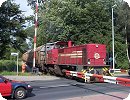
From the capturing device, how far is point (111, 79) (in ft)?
54.9

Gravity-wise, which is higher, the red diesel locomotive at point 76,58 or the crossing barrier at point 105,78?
the red diesel locomotive at point 76,58

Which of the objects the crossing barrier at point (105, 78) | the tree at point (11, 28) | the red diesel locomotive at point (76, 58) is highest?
the tree at point (11, 28)

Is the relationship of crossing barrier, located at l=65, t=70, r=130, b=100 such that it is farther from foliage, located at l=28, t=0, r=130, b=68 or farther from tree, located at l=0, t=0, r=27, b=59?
foliage, located at l=28, t=0, r=130, b=68

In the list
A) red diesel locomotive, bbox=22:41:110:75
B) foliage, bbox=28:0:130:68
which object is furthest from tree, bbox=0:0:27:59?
foliage, bbox=28:0:130:68

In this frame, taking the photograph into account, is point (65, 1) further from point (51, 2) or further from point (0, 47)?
point (0, 47)

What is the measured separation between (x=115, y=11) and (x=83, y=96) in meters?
44.5

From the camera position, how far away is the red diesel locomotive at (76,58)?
25.0m

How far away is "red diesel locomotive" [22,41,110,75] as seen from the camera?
25.0m

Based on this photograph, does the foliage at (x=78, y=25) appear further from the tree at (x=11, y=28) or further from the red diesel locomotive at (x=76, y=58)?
the red diesel locomotive at (x=76, y=58)

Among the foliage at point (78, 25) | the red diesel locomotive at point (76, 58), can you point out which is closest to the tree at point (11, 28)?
the red diesel locomotive at point (76, 58)

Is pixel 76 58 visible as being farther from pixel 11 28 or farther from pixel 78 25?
pixel 78 25

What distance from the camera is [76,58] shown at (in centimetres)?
2673

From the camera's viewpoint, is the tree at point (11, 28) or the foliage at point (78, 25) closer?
the tree at point (11, 28)

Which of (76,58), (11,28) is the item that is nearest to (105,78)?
(76,58)
